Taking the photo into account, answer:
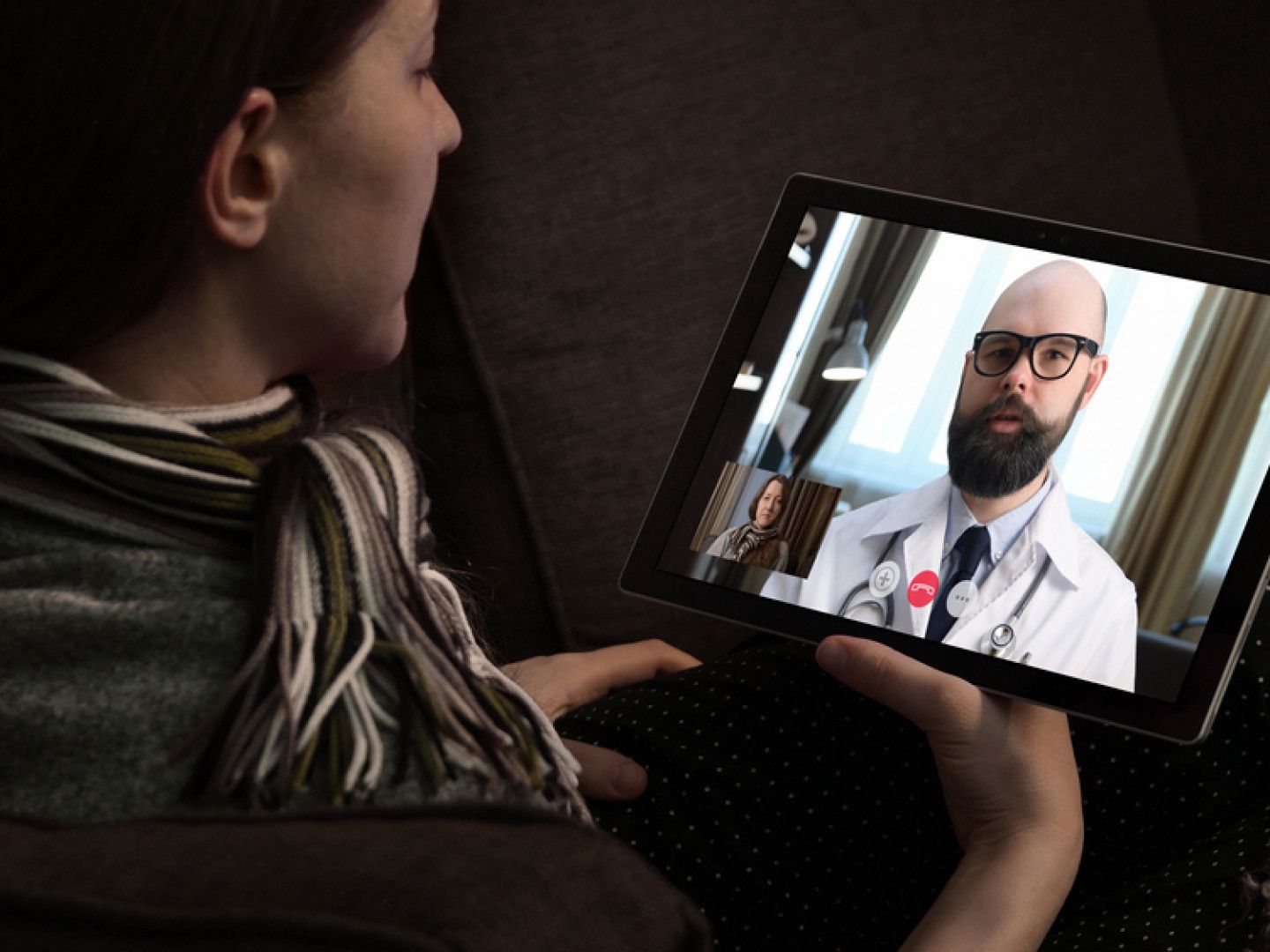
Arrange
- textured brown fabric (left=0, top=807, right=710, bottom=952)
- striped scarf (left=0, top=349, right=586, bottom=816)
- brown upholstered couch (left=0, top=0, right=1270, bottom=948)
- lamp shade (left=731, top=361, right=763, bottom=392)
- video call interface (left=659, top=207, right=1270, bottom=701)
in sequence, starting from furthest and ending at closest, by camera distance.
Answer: brown upholstered couch (left=0, top=0, right=1270, bottom=948) → lamp shade (left=731, top=361, right=763, bottom=392) → video call interface (left=659, top=207, right=1270, bottom=701) → striped scarf (left=0, top=349, right=586, bottom=816) → textured brown fabric (left=0, top=807, right=710, bottom=952)

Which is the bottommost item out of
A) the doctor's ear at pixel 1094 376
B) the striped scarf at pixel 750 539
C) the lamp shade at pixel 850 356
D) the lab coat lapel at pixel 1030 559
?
the striped scarf at pixel 750 539

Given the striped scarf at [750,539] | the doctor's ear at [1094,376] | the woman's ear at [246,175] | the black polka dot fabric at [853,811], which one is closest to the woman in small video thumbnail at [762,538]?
the striped scarf at [750,539]

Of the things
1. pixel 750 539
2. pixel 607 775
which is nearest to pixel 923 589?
pixel 750 539

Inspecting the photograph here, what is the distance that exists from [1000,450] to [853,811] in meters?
0.28

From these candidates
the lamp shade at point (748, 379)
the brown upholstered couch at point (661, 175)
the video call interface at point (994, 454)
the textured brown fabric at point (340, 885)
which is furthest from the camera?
the brown upholstered couch at point (661, 175)

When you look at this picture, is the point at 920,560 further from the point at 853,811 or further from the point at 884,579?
the point at 853,811

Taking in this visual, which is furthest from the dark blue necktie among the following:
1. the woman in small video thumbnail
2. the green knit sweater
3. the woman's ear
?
the woman's ear

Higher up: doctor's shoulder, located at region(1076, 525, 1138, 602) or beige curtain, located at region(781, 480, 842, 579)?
doctor's shoulder, located at region(1076, 525, 1138, 602)

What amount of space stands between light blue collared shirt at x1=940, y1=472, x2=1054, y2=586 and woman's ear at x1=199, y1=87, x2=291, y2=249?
19.4 inches

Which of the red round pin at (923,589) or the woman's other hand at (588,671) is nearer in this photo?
the red round pin at (923,589)

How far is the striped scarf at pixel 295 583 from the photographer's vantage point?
0.50m

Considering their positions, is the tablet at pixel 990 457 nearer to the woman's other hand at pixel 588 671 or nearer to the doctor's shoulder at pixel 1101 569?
the doctor's shoulder at pixel 1101 569

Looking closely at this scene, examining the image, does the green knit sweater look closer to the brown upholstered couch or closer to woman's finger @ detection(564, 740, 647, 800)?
woman's finger @ detection(564, 740, 647, 800)

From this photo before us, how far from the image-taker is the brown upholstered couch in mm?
1087
